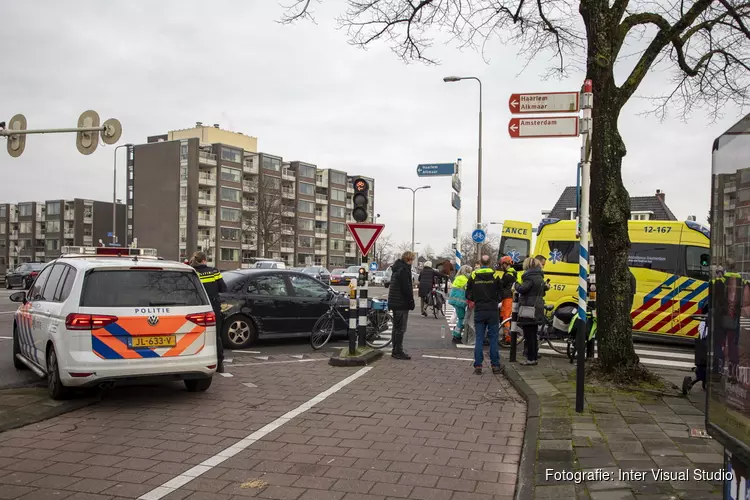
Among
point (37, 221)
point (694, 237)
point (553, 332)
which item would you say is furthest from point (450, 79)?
point (37, 221)

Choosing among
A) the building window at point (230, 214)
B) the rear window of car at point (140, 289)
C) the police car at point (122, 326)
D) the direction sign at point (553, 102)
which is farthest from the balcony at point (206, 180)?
the direction sign at point (553, 102)

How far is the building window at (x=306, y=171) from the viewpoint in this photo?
100m

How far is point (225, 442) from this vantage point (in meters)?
5.71

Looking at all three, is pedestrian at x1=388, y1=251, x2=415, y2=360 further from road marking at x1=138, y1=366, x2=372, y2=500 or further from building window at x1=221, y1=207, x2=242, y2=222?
building window at x1=221, y1=207, x2=242, y2=222

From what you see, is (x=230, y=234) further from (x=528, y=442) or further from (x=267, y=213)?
(x=528, y=442)

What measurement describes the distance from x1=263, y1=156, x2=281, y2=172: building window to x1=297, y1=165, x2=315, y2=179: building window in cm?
567

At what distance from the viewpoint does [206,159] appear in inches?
3327

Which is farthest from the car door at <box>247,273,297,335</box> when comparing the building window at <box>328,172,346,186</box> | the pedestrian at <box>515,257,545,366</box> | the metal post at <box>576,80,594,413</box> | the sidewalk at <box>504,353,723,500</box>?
the building window at <box>328,172,346,186</box>

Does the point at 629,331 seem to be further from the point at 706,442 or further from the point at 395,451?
the point at 395,451

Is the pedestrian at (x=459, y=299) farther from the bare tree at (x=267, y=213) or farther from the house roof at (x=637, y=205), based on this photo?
the bare tree at (x=267, y=213)

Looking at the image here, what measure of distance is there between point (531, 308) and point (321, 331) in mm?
4045

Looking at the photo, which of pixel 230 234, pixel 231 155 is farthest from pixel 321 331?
pixel 231 155

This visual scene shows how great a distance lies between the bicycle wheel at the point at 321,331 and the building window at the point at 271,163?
82477 millimetres

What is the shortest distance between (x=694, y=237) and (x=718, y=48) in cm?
511
